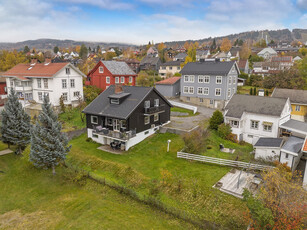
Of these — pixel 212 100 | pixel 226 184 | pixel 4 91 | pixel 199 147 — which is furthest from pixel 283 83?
pixel 4 91

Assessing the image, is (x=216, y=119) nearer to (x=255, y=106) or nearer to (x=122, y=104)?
(x=255, y=106)

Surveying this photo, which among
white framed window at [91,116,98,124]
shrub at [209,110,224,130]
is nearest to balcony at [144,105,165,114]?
white framed window at [91,116,98,124]

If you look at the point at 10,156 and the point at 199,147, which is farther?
the point at 10,156

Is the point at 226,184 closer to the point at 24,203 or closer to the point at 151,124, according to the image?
the point at 151,124

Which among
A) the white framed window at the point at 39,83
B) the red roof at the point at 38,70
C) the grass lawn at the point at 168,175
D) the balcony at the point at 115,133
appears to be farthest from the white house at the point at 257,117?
the white framed window at the point at 39,83

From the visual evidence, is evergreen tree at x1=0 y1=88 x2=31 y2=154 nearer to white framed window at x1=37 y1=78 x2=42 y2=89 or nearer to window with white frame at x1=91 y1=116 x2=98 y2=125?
window with white frame at x1=91 y1=116 x2=98 y2=125

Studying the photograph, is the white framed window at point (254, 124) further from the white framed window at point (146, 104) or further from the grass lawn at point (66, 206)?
the grass lawn at point (66, 206)

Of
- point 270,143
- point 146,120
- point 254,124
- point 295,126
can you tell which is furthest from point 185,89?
point 270,143
